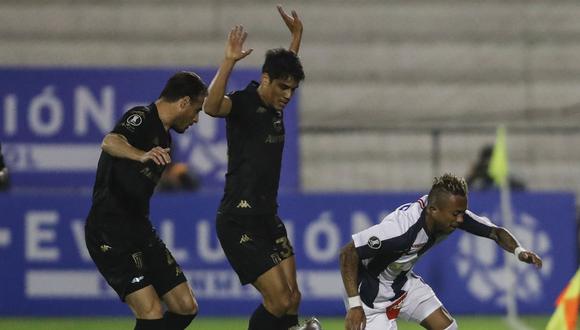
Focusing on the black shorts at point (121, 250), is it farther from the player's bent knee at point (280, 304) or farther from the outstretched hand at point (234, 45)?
the outstretched hand at point (234, 45)

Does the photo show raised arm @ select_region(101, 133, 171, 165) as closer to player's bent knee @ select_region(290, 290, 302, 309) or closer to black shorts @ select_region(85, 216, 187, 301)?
black shorts @ select_region(85, 216, 187, 301)

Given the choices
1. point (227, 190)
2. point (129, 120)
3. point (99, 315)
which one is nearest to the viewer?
point (129, 120)

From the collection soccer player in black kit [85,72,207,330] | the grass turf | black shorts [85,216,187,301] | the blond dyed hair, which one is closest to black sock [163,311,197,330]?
soccer player in black kit [85,72,207,330]

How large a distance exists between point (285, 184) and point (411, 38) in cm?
369

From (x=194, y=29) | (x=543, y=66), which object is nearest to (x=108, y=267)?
(x=194, y=29)

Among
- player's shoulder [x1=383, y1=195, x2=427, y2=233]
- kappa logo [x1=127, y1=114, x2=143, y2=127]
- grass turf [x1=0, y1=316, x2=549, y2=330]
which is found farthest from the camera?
grass turf [x1=0, y1=316, x2=549, y2=330]

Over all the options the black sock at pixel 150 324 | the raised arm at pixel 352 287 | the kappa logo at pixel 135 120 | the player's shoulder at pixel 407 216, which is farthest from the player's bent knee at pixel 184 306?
the player's shoulder at pixel 407 216

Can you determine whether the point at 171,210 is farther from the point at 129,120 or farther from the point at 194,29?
the point at 129,120

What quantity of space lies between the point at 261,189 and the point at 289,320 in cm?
89

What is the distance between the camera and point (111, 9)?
1739 cm

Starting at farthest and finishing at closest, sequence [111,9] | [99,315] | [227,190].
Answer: [111,9] < [99,315] < [227,190]

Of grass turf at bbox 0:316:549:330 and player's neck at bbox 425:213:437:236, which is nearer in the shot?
player's neck at bbox 425:213:437:236

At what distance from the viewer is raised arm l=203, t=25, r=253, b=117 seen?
8820 millimetres

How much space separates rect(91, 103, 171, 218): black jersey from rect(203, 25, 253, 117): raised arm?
0.37 meters
